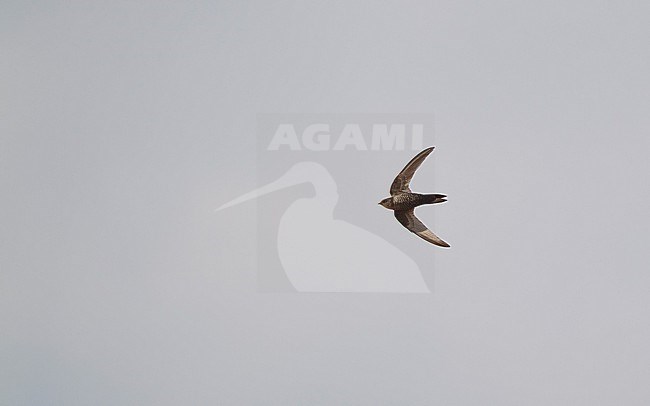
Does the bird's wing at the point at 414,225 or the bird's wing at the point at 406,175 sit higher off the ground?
the bird's wing at the point at 406,175

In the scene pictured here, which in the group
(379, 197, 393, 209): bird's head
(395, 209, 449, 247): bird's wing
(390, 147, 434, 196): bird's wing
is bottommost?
(395, 209, 449, 247): bird's wing

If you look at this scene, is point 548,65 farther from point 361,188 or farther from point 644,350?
point 644,350

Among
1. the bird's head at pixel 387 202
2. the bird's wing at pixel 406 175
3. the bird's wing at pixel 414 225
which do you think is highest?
the bird's wing at pixel 406 175

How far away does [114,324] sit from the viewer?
2.55 metres

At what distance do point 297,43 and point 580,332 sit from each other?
1.40 m

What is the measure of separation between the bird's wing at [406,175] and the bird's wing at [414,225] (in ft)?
0.25

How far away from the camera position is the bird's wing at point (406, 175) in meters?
2.33

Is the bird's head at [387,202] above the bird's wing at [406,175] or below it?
below

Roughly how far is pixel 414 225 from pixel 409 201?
0.31 feet

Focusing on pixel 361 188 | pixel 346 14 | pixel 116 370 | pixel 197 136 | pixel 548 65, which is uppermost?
pixel 346 14

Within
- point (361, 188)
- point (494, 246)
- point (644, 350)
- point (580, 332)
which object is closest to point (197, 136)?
point (361, 188)

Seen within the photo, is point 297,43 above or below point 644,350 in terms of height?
above

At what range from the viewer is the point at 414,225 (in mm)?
2387

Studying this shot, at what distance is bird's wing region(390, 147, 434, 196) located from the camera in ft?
7.64
